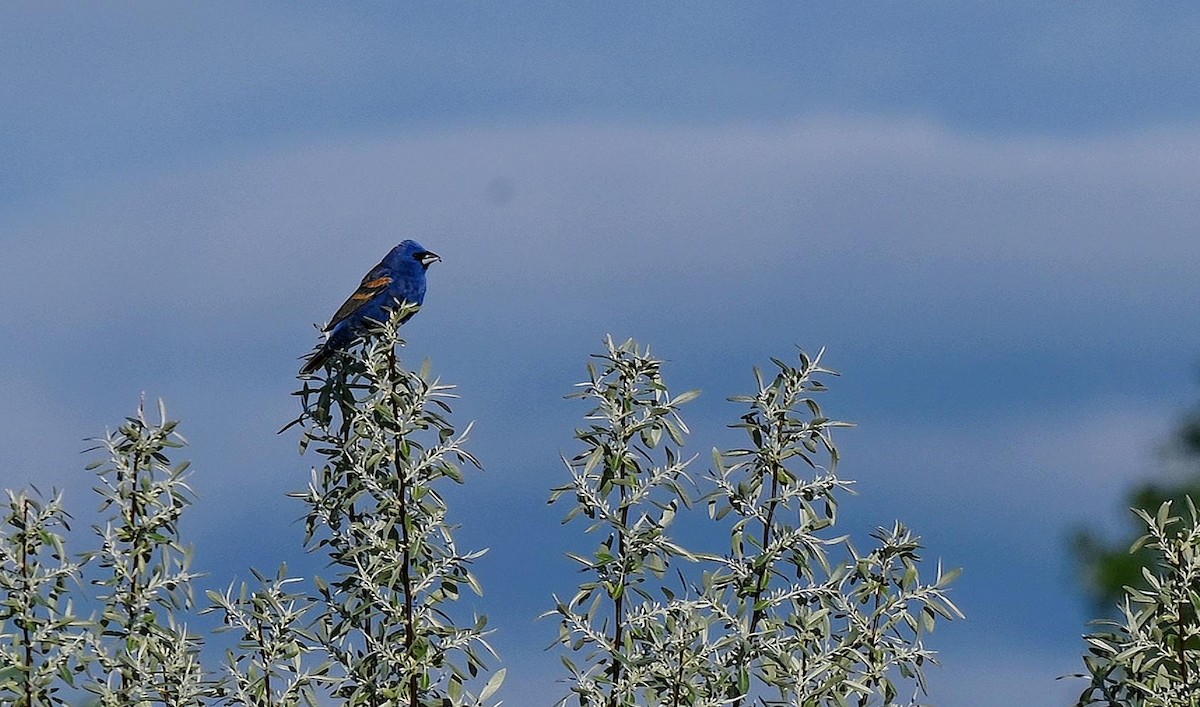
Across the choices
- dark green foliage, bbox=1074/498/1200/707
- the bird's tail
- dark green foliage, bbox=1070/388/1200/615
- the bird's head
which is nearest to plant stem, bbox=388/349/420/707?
the bird's tail

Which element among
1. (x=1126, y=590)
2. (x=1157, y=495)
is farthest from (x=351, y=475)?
(x=1157, y=495)

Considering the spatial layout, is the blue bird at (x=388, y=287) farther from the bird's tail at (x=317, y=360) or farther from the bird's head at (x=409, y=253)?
the bird's tail at (x=317, y=360)

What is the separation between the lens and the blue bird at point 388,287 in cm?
862

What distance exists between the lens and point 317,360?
23.2ft

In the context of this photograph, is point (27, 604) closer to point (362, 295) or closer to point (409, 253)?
point (362, 295)

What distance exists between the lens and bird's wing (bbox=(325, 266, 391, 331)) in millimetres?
8711

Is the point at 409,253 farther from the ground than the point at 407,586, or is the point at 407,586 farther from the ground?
the point at 409,253

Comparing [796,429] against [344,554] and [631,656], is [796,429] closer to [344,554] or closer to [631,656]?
[631,656]

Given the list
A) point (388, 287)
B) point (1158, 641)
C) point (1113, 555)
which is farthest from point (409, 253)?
point (1113, 555)

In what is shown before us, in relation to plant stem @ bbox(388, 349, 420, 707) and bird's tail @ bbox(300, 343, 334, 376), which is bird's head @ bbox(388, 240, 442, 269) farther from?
plant stem @ bbox(388, 349, 420, 707)

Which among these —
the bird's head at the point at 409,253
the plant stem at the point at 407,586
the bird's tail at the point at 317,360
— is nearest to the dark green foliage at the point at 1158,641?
the plant stem at the point at 407,586

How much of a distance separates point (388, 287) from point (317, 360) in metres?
2.08

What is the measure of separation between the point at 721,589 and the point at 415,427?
4.05 ft

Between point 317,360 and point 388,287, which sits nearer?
point 317,360
